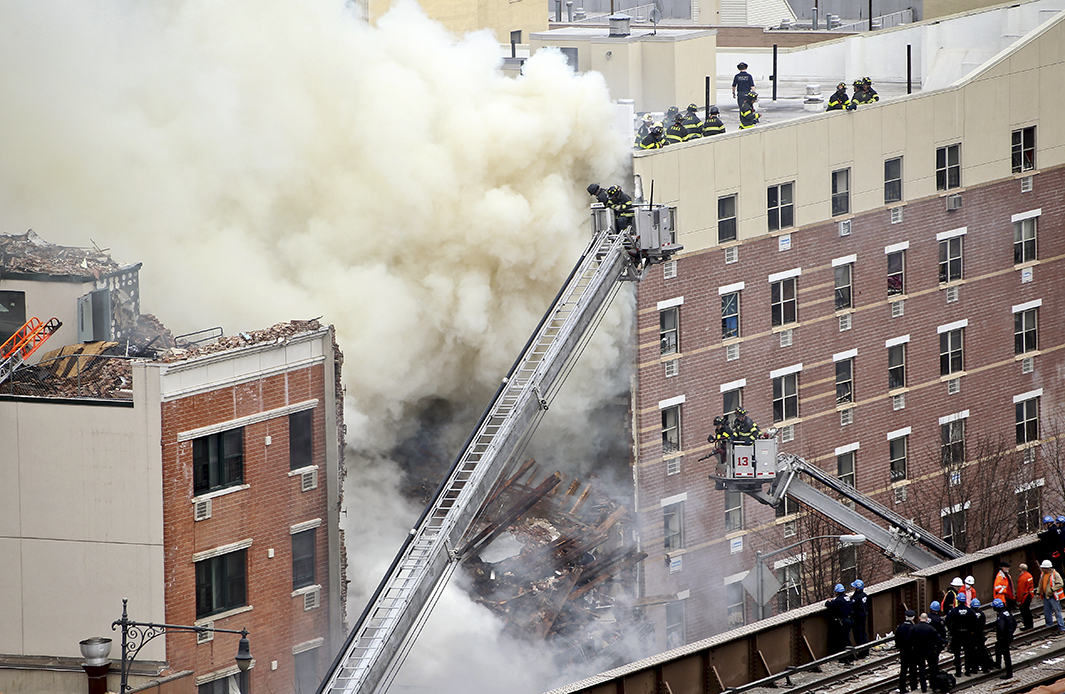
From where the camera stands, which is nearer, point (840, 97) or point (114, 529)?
point (114, 529)

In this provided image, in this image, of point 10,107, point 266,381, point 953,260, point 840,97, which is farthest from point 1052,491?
point 10,107

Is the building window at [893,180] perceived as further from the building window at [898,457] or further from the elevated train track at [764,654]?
the elevated train track at [764,654]

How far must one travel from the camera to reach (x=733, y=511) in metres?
46.2

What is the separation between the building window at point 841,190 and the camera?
47.2 metres

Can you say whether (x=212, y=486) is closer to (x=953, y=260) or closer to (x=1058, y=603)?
(x=1058, y=603)

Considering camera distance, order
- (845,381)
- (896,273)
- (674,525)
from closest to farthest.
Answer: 1. (674,525)
2. (845,381)
3. (896,273)

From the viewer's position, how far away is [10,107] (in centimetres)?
4238

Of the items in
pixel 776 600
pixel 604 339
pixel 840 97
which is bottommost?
pixel 776 600

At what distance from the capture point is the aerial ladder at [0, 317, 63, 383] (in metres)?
35.4

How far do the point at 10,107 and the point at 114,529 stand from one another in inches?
450

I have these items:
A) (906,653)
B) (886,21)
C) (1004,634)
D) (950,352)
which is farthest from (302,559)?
(886,21)

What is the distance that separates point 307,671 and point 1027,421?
76.9ft

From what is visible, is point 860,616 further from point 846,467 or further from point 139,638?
point 846,467

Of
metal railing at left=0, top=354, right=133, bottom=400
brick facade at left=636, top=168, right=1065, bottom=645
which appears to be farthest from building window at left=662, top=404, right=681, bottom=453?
metal railing at left=0, top=354, right=133, bottom=400
